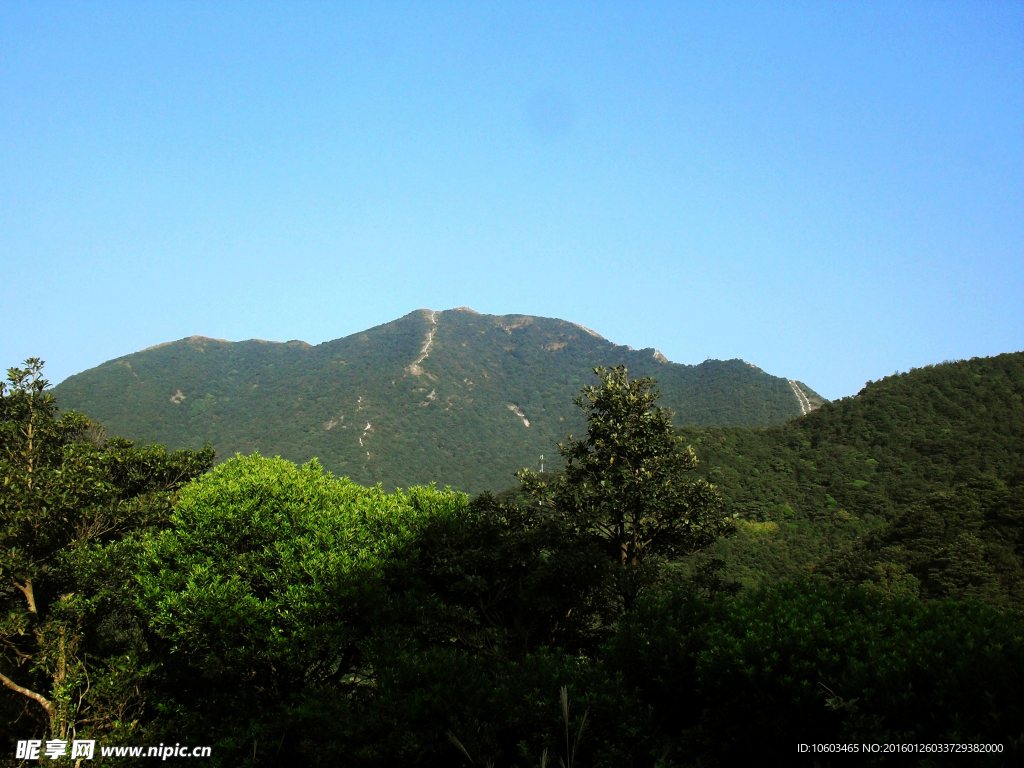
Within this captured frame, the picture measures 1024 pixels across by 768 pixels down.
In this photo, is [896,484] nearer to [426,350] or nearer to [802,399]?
[802,399]

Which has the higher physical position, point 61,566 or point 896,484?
point 61,566

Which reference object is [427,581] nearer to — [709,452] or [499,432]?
[709,452]

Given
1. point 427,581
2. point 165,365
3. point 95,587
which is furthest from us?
point 165,365

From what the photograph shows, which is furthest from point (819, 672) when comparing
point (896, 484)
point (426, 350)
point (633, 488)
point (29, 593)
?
point (426, 350)

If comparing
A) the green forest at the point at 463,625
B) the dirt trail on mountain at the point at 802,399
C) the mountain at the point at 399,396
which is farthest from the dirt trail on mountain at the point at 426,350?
the green forest at the point at 463,625

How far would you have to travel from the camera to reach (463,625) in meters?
16.0

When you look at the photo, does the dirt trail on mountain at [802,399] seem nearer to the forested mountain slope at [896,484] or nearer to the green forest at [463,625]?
the forested mountain slope at [896,484]

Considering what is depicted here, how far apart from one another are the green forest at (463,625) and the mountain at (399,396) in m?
75.0

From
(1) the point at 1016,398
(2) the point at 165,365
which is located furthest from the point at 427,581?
(2) the point at 165,365

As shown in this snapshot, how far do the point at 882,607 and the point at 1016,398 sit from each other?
5443 cm

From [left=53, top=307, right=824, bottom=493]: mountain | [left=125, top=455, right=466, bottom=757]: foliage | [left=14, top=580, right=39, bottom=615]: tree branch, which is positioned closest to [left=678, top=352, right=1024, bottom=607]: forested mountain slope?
[left=125, top=455, right=466, bottom=757]: foliage

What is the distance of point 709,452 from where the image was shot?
55.5 meters

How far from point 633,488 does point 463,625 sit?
16.2ft

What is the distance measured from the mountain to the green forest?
7501 cm
